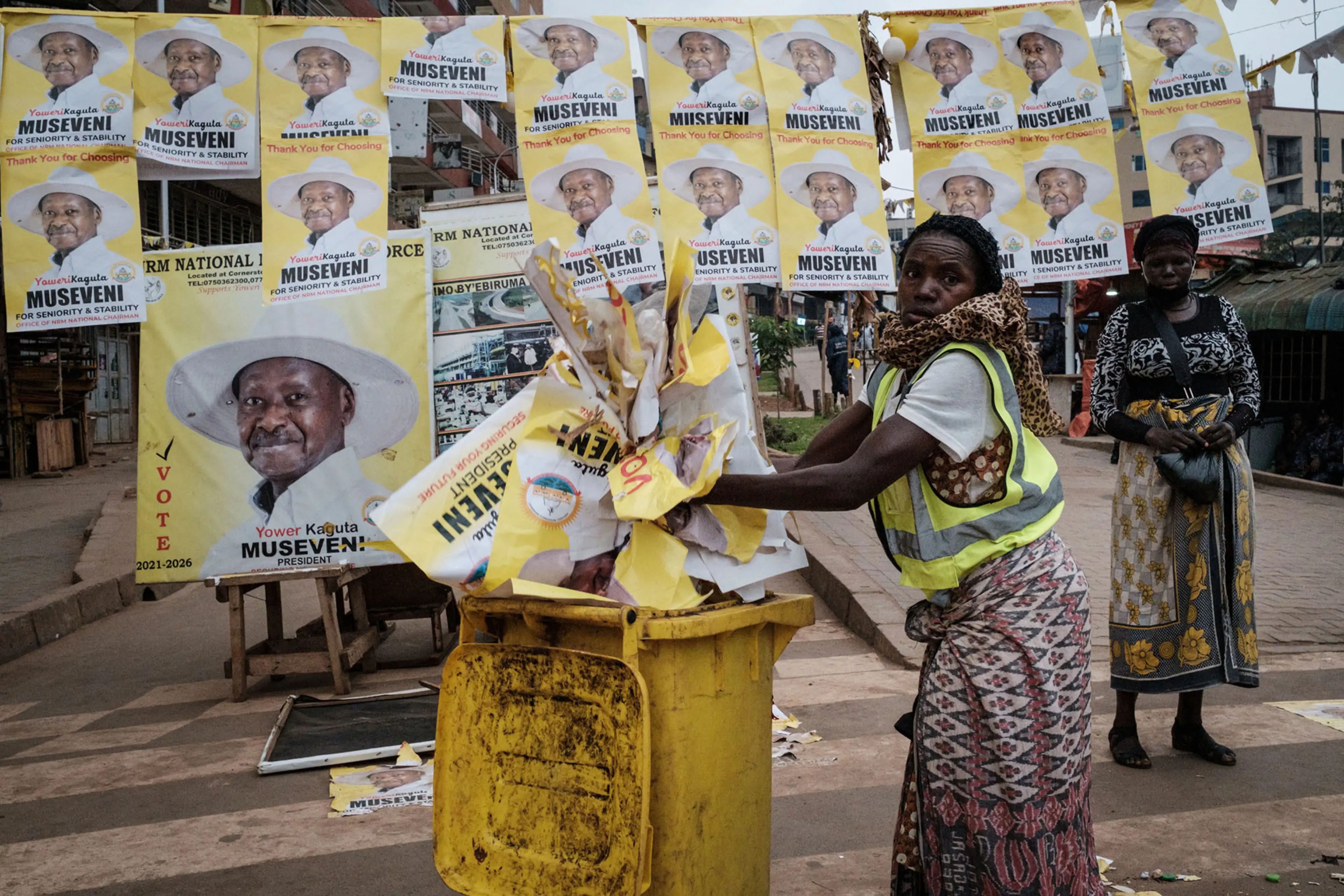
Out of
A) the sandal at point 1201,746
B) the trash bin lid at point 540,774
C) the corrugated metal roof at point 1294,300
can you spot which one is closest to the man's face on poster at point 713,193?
the trash bin lid at point 540,774

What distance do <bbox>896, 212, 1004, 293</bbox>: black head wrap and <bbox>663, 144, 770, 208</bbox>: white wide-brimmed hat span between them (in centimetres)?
191

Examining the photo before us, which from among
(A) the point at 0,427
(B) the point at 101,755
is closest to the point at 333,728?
(B) the point at 101,755

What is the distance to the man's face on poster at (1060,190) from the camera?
408 cm

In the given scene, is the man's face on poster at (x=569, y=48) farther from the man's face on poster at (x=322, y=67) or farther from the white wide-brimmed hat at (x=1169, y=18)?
the white wide-brimmed hat at (x=1169, y=18)

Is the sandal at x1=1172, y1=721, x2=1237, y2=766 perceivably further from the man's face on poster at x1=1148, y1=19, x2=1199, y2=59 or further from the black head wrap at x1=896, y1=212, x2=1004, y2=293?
the man's face on poster at x1=1148, y1=19, x2=1199, y2=59

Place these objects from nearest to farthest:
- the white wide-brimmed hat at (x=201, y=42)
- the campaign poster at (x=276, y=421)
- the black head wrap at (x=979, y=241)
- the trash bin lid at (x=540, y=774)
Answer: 1. the trash bin lid at (x=540, y=774)
2. the black head wrap at (x=979, y=241)
3. the white wide-brimmed hat at (x=201, y=42)
4. the campaign poster at (x=276, y=421)

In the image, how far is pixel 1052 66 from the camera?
4098 millimetres

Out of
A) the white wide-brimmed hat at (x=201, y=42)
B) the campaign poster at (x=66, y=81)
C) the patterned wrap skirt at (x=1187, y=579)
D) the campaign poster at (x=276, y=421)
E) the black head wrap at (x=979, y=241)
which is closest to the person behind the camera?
the black head wrap at (x=979, y=241)

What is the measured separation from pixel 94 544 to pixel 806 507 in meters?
8.71

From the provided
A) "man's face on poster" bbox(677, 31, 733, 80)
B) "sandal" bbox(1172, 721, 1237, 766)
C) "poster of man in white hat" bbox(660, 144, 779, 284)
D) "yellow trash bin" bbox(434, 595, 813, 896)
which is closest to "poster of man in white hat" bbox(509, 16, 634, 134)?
"man's face on poster" bbox(677, 31, 733, 80)

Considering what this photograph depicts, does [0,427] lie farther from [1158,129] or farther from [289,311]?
[1158,129]

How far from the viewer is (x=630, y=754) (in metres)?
1.94

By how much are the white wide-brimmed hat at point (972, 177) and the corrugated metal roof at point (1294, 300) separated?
32.0 feet

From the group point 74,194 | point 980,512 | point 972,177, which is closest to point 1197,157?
point 972,177
